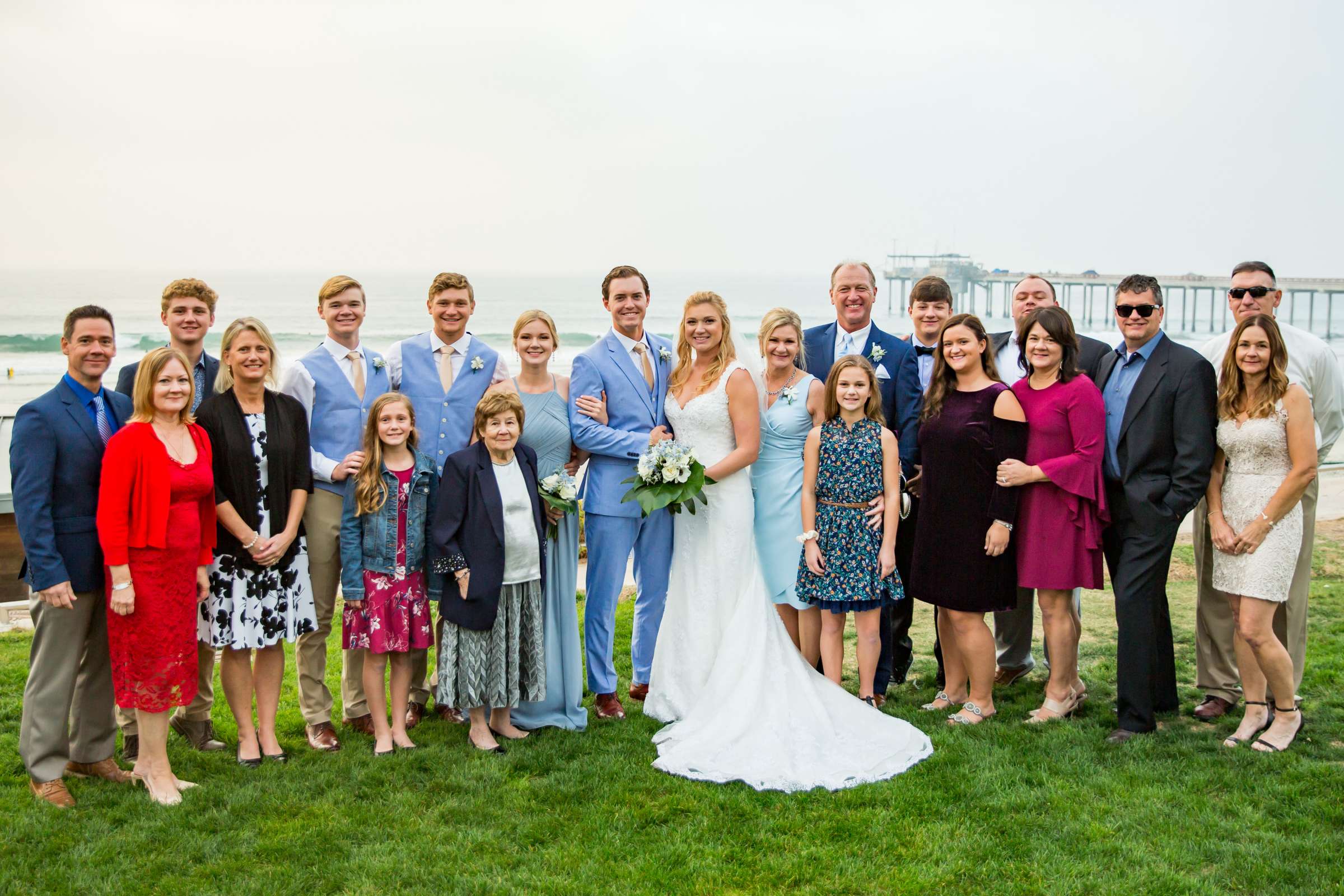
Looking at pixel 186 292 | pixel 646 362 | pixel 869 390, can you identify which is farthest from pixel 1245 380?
pixel 186 292

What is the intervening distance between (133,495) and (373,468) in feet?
3.60

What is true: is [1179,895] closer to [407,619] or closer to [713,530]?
[713,530]

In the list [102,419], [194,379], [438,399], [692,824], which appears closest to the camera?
[692,824]

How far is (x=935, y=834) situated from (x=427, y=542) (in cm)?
282

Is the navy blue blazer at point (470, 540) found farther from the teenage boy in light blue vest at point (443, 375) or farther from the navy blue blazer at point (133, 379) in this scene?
the navy blue blazer at point (133, 379)

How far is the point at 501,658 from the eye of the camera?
17.2 feet

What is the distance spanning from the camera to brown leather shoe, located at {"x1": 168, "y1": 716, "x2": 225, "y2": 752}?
5352 millimetres

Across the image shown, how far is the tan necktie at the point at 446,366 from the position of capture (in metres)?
5.71

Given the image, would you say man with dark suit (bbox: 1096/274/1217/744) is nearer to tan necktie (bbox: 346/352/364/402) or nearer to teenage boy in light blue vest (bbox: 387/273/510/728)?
teenage boy in light blue vest (bbox: 387/273/510/728)

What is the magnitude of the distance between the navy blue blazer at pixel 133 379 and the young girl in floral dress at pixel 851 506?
3226 mm

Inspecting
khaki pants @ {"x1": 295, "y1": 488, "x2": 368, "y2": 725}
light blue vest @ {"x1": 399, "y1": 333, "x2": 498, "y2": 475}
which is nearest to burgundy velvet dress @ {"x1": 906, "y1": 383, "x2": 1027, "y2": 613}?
light blue vest @ {"x1": 399, "y1": 333, "x2": 498, "y2": 475}

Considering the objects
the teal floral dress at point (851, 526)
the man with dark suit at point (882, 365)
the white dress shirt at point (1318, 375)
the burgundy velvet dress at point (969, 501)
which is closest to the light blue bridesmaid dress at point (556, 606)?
the teal floral dress at point (851, 526)

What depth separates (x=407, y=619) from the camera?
5.19m

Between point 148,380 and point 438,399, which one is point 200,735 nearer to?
point 148,380
